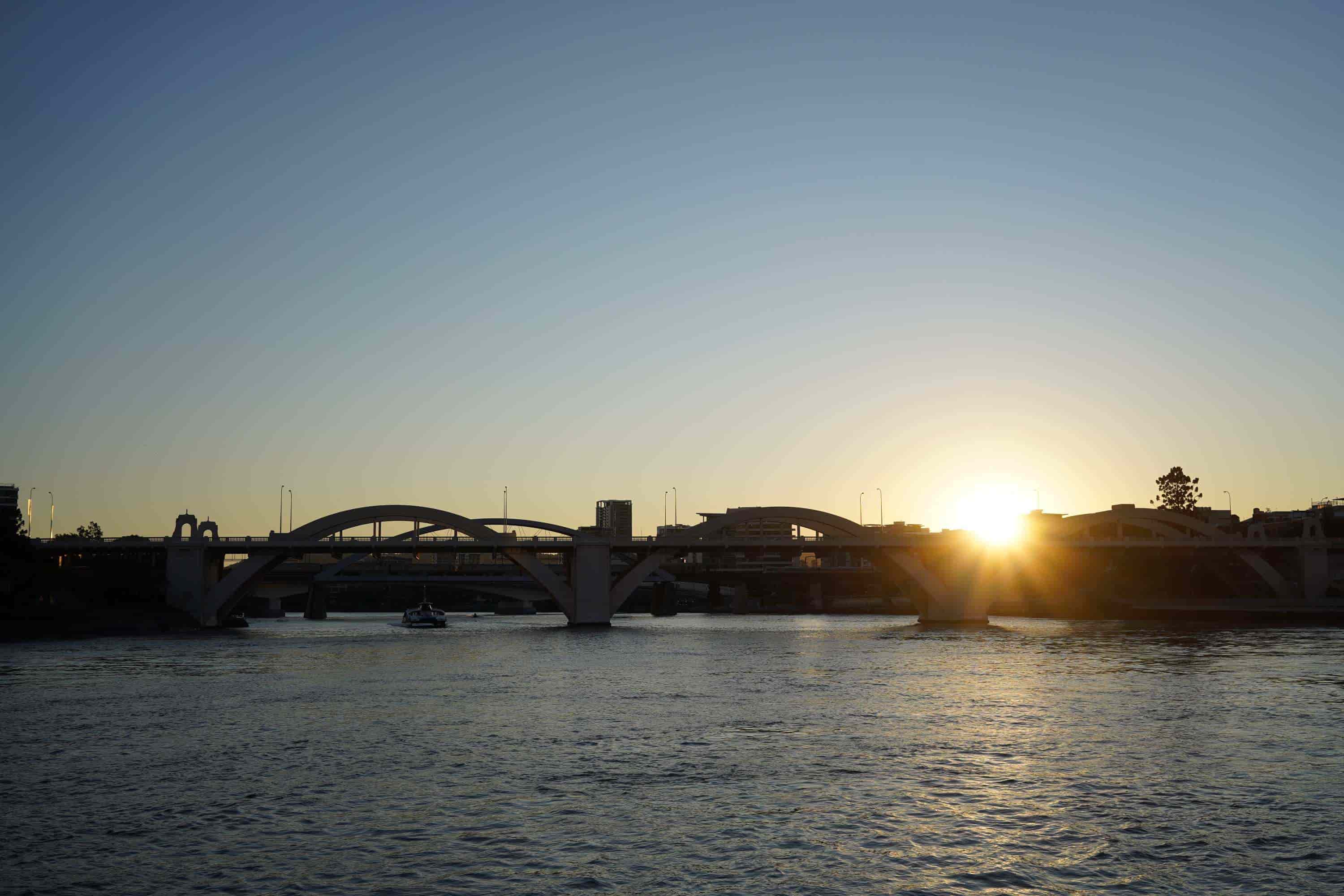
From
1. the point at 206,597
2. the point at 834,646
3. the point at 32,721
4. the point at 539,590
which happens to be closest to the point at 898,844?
the point at 32,721

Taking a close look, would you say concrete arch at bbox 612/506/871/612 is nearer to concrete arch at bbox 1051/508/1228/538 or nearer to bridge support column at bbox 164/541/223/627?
concrete arch at bbox 1051/508/1228/538

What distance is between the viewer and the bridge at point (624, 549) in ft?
371

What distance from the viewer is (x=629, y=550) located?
117875mm

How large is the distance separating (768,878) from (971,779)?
9.68 m

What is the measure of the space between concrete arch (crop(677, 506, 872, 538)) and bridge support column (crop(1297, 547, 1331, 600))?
46.5 metres

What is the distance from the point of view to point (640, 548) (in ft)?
382

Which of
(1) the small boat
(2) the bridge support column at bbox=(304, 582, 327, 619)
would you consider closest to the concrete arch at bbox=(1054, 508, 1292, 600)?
(1) the small boat

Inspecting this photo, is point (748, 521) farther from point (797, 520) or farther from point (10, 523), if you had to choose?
point (10, 523)

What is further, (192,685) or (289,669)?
(289,669)

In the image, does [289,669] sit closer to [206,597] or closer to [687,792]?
[687,792]

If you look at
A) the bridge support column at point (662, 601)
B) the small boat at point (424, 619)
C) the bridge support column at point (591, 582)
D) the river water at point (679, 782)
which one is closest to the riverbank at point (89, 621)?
the small boat at point (424, 619)

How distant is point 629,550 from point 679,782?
92.7 metres

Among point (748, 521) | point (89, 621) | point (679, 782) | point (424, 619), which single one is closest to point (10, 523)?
point (89, 621)

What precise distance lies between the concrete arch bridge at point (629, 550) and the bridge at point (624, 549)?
131mm
